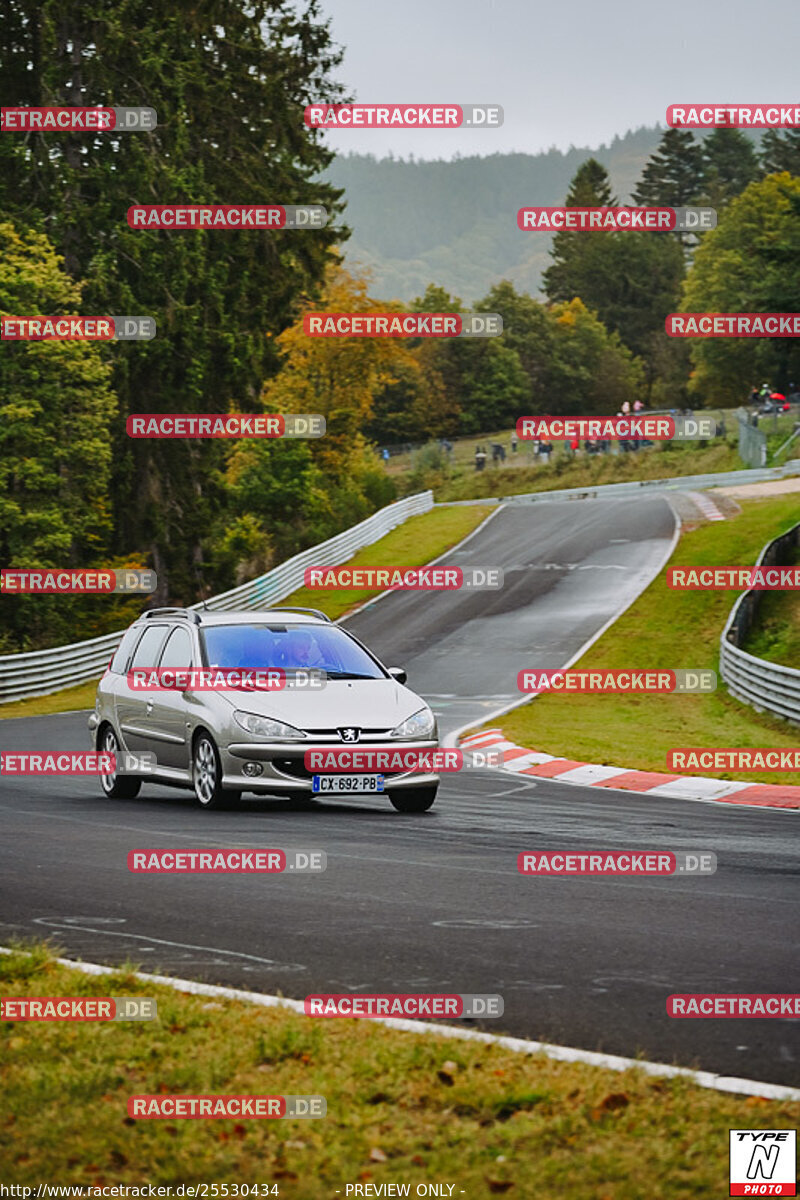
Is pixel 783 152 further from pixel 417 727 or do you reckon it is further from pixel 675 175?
pixel 417 727

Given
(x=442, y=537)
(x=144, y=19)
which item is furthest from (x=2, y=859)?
(x=442, y=537)

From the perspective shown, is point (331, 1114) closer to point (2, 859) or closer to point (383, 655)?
point (2, 859)

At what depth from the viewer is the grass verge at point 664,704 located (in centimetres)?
2164

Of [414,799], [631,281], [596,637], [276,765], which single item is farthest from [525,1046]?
[631,281]

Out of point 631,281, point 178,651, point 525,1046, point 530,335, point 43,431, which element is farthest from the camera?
point 631,281

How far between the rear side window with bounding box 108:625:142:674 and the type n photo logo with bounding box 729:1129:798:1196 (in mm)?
11983

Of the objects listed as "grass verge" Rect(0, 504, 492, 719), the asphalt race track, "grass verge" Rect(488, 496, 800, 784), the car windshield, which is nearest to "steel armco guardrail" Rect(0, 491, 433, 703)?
"grass verge" Rect(0, 504, 492, 719)

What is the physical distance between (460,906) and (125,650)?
8.05 m

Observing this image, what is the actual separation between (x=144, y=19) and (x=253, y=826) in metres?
40.2

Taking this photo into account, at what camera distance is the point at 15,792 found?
52.4ft

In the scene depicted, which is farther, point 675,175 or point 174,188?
point 675,175

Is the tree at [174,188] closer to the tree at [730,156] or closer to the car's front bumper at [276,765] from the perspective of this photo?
the car's front bumper at [276,765]

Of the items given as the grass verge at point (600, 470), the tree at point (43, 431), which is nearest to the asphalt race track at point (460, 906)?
the tree at point (43, 431)

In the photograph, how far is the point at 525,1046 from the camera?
5.75m
